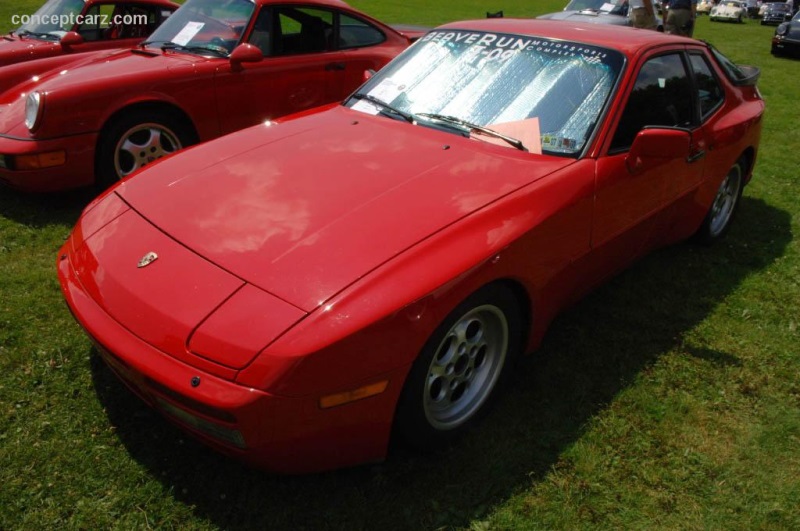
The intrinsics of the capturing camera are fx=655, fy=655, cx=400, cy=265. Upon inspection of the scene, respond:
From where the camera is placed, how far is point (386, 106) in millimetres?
3303

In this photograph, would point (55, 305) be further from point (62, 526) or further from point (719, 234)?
point (719, 234)

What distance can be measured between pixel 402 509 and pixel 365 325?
2.38 ft

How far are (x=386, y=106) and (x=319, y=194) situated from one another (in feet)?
3.21

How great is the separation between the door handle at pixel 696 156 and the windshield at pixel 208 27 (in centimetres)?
338

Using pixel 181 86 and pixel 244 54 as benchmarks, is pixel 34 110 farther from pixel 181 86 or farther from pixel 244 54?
pixel 244 54

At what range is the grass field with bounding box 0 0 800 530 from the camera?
2221 millimetres

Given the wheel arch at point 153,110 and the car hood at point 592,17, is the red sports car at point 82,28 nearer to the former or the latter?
the wheel arch at point 153,110

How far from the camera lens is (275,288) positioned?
→ 2.05 meters

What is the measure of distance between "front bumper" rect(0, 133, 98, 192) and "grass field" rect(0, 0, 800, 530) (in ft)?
2.22

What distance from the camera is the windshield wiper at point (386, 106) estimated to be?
3.15 meters

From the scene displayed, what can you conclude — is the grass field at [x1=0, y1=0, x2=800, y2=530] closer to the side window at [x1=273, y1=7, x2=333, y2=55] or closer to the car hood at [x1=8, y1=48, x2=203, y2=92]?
the car hood at [x1=8, y1=48, x2=203, y2=92]

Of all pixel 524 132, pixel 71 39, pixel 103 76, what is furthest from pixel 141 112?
pixel 524 132

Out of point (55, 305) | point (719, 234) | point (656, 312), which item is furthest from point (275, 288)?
point (719, 234)

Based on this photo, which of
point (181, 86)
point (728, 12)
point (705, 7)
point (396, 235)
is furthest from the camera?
point (705, 7)
